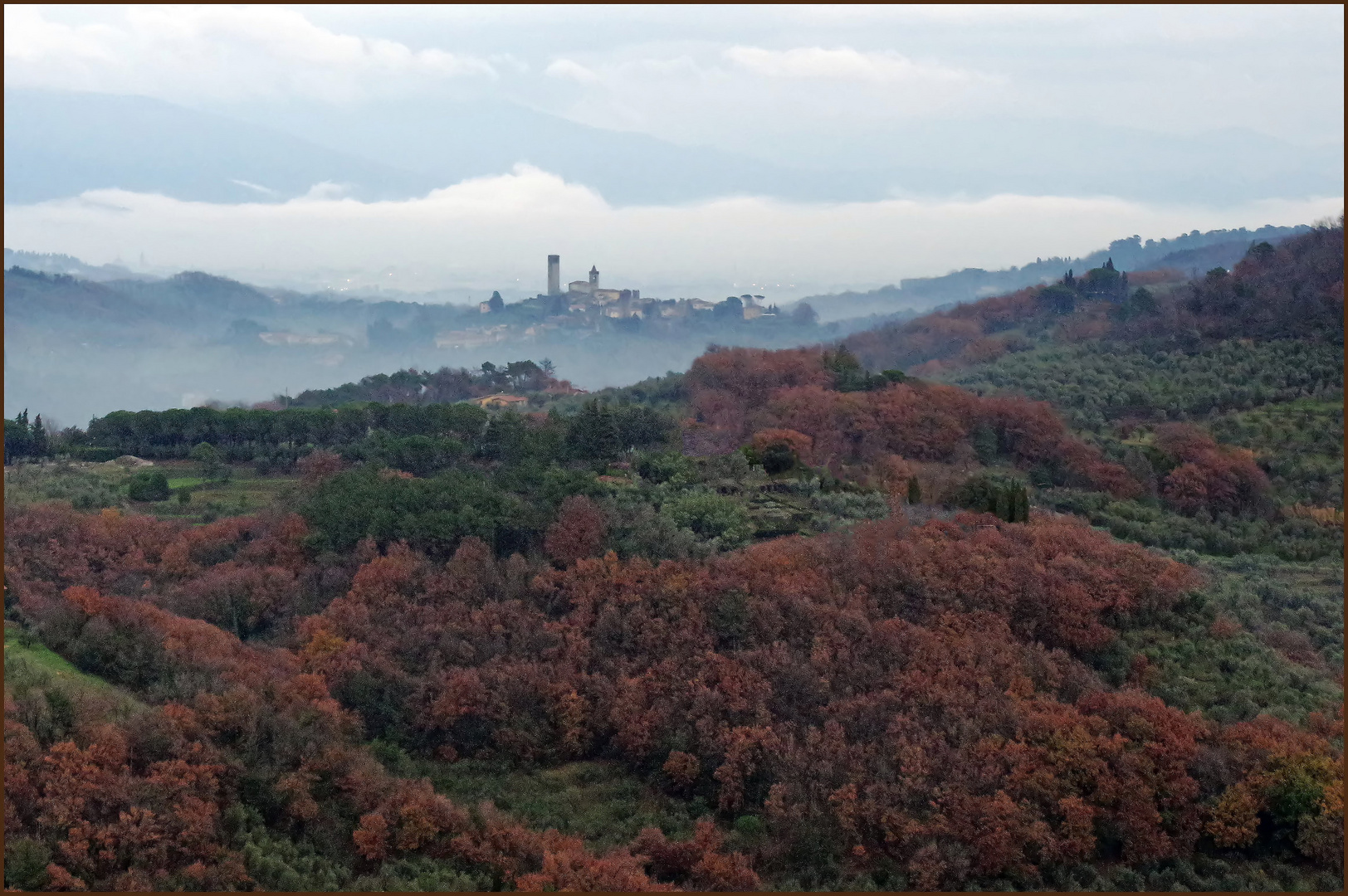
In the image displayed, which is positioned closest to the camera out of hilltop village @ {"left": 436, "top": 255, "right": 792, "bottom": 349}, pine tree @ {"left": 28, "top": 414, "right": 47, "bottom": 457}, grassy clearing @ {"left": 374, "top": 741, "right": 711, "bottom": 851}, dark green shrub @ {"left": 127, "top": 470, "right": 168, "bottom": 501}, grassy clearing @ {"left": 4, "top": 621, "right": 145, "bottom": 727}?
grassy clearing @ {"left": 4, "top": 621, "right": 145, "bottom": 727}

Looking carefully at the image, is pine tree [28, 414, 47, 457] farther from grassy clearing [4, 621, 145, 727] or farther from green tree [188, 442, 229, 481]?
grassy clearing [4, 621, 145, 727]

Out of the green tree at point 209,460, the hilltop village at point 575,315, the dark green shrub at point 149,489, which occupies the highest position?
the hilltop village at point 575,315

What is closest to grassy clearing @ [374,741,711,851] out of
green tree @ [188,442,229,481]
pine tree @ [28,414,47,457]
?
green tree @ [188,442,229,481]

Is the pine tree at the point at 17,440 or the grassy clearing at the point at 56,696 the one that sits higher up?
the pine tree at the point at 17,440

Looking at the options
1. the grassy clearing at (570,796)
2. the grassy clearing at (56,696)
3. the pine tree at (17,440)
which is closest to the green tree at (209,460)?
the pine tree at (17,440)

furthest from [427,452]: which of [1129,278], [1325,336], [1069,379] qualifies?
[1129,278]

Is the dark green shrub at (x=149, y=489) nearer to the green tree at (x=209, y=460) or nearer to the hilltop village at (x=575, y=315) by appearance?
the green tree at (x=209, y=460)

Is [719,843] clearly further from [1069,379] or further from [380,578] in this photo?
[1069,379]

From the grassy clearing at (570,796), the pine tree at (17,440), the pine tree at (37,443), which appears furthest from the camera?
the pine tree at (37,443)
